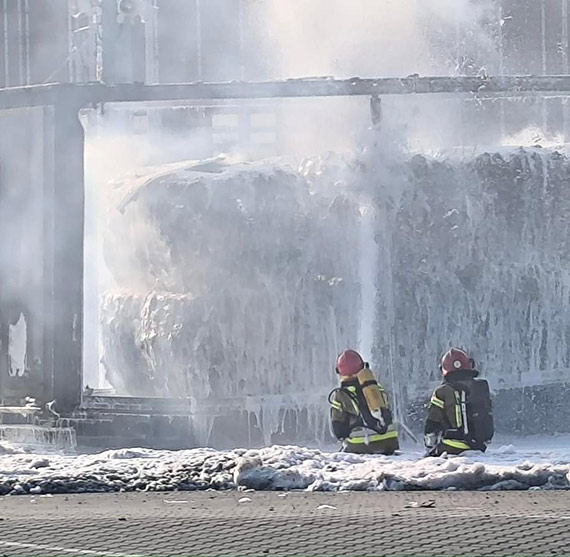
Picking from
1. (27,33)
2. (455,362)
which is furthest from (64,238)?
(27,33)

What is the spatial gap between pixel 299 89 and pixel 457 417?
4.51m

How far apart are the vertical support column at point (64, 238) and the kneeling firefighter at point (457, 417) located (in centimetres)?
457

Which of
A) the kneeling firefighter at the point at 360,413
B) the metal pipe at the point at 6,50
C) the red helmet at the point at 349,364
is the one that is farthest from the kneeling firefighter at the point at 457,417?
the metal pipe at the point at 6,50

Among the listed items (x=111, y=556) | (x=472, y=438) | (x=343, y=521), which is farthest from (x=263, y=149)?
(x=111, y=556)

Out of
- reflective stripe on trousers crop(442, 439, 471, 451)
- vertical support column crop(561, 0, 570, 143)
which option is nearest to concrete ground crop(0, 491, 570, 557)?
reflective stripe on trousers crop(442, 439, 471, 451)

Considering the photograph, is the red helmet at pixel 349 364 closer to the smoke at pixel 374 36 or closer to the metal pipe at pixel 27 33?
the smoke at pixel 374 36

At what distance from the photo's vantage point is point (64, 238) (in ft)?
49.3

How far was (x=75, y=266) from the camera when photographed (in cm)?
1502

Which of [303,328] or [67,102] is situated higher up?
[67,102]

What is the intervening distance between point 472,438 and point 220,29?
20649 millimetres

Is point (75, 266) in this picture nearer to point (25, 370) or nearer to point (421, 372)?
point (25, 370)

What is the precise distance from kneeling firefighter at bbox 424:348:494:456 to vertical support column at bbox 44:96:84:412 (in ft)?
15.0

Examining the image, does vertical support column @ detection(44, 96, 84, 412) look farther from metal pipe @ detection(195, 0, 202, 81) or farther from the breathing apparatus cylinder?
metal pipe @ detection(195, 0, 202, 81)

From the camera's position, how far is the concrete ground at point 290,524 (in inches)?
283
